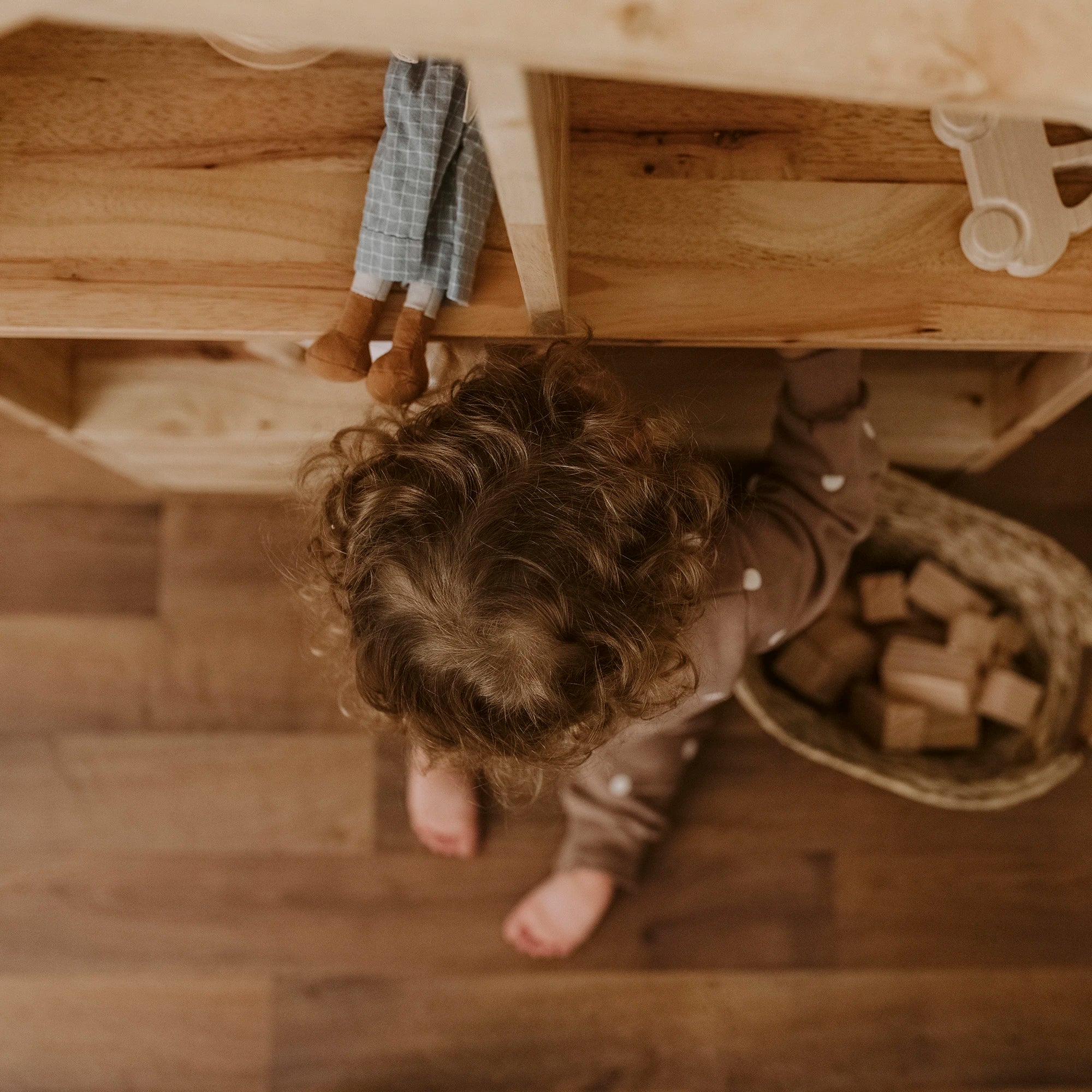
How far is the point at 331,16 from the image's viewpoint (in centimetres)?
24

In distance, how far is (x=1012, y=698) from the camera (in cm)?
114

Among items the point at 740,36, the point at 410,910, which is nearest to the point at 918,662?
the point at 410,910

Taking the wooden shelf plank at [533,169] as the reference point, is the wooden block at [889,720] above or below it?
below

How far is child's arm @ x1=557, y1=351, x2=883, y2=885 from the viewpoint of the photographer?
2.59 feet

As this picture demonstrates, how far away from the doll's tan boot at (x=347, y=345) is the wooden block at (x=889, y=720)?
828 millimetres

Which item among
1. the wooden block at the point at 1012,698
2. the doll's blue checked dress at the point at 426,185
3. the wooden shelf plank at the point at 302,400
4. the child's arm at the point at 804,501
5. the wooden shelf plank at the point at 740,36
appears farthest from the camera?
the wooden block at the point at 1012,698

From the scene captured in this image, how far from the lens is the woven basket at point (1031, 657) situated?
1042 mm

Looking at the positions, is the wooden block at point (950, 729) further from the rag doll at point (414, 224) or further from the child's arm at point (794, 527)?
the rag doll at point (414, 224)

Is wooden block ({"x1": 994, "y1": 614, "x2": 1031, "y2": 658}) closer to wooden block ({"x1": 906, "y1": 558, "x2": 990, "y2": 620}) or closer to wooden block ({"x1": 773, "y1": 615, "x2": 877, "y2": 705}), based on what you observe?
wooden block ({"x1": 906, "y1": 558, "x2": 990, "y2": 620})

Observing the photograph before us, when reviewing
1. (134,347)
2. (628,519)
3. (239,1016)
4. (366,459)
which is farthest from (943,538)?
Result: (239,1016)

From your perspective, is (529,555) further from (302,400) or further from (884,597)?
(884,597)

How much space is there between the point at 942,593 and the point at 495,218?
0.81 meters

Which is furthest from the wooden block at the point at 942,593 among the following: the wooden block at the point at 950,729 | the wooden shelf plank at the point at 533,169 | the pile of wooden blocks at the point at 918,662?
the wooden shelf plank at the point at 533,169

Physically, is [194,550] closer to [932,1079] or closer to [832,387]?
[832,387]
